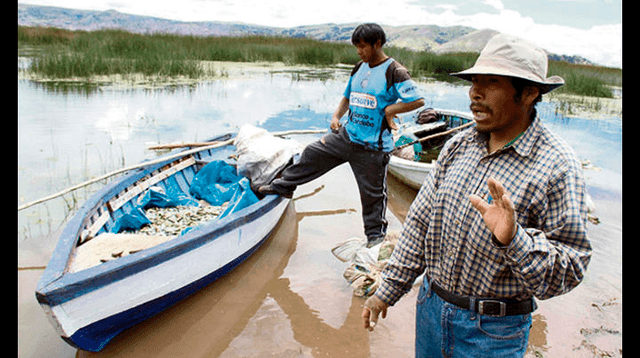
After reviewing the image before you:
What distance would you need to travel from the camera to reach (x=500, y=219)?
3.79 ft

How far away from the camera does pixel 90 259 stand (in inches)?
119

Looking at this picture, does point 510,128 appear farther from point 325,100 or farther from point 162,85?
point 162,85

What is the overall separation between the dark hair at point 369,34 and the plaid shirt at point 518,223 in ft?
7.38

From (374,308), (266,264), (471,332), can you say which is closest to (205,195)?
(266,264)

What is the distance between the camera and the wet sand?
305cm

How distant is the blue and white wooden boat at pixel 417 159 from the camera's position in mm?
5816

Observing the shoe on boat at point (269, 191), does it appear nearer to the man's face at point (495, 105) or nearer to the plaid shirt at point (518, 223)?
the plaid shirt at point (518, 223)

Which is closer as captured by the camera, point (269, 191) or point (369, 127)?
point (369, 127)

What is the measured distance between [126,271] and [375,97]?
226 cm

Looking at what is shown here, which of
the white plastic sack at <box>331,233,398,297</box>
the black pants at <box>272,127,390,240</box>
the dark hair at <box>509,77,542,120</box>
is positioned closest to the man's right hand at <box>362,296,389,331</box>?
the dark hair at <box>509,77,542,120</box>

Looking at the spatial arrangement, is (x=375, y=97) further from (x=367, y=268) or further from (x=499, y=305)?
(x=499, y=305)

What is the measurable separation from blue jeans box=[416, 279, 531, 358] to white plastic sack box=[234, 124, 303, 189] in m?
3.27

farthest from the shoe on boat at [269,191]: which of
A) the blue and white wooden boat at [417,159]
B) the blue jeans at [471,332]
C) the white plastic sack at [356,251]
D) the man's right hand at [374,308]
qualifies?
the blue jeans at [471,332]

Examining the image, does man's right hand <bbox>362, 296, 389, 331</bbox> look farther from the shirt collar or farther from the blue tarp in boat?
the blue tarp in boat
